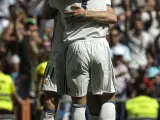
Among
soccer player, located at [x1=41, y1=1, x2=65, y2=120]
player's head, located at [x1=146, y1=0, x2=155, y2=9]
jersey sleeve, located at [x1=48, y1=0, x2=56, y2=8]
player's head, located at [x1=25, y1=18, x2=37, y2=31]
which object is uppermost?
player's head, located at [x1=146, y1=0, x2=155, y2=9]

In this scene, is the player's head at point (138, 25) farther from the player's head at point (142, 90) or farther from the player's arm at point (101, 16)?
the player's arm at point (101, 16)

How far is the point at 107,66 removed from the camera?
757 cm

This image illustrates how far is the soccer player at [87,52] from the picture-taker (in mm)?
7488

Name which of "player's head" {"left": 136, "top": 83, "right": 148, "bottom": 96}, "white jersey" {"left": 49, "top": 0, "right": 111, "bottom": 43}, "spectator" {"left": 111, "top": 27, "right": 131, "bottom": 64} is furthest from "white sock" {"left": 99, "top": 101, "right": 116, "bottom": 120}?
"spectator" {"left": 111, "top": 27, "right": 131, "bottom": 64}

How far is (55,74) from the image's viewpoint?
7660mm

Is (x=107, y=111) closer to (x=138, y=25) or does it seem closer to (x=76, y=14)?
(x=76, y=14)

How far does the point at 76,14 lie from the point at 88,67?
25.7 inches

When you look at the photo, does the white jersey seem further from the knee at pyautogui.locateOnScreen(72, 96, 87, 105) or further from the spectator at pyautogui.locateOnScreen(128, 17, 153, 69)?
the spectator at pyautogui.locateOnScreen(128, 17, 153, 69)


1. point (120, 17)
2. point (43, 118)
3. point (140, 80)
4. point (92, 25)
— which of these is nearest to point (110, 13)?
point (92, 25)

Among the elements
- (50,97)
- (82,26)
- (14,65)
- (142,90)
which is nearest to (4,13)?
(14,65)

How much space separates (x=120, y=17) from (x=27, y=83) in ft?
11.3

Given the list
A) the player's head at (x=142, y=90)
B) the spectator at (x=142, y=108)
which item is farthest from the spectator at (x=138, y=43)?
the spectator at (x=142, y=108)

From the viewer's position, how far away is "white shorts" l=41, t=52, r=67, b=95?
7641 mm

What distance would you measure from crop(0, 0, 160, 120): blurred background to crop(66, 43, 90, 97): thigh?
3.63m
